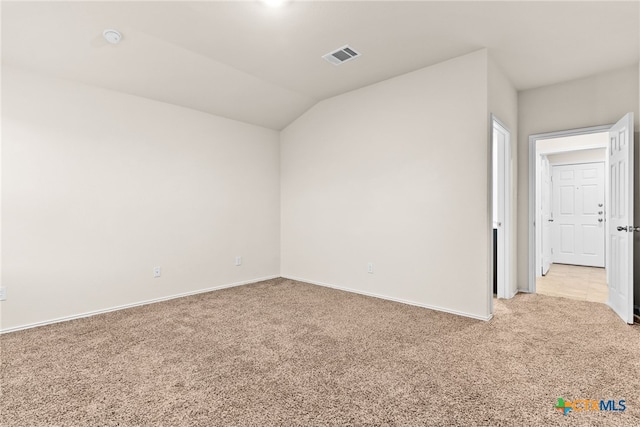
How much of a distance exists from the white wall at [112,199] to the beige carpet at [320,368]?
1.40ft

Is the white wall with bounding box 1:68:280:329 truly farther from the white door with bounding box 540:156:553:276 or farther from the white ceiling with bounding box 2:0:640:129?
the white door with bounding box 540:156:553:276

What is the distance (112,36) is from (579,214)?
7714mm

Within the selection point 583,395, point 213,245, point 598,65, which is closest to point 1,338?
point 213,245

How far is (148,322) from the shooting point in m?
3.09

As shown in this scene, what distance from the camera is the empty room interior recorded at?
197cm

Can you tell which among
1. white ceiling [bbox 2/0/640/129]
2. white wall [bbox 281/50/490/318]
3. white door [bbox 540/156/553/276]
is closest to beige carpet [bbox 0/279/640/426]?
white wall [bbox 281/50/490/318]

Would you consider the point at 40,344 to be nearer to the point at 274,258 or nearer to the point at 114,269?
the point at 114,269

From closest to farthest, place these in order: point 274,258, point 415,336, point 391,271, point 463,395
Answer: point 463,395
point 415,336
point 391,271
point 274,258

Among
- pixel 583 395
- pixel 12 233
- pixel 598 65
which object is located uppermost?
pixel 598 65

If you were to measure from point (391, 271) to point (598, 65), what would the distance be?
3.17 m

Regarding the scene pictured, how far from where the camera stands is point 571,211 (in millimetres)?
6195

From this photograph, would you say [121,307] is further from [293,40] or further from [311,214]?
[293,40]

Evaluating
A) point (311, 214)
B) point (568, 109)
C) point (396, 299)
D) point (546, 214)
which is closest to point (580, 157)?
point (546, 214)

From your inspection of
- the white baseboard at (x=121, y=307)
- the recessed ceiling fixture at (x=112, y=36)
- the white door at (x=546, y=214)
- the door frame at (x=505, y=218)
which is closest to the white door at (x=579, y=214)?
the white door at (x=546, y=214)
